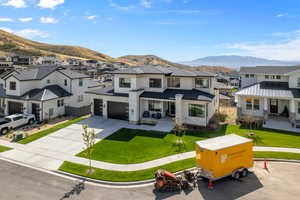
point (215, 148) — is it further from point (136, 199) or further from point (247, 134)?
point (247, 134)

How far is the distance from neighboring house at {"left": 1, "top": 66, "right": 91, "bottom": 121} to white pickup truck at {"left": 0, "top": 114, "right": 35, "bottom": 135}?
4.22 ft

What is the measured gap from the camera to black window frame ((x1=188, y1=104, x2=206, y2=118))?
2427 centimetres

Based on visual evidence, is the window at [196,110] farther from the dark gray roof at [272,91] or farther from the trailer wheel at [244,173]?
the trailer wheel at [244,173]

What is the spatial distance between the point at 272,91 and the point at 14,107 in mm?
36638

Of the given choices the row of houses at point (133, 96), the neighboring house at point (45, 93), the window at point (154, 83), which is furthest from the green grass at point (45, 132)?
the window at point (154, 83)

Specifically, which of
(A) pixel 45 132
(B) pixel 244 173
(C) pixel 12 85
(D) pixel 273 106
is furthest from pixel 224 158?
(C) pixel 12 85

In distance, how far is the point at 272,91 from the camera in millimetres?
26500

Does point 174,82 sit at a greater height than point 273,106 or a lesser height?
greater

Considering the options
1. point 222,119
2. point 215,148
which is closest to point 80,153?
point 215,148

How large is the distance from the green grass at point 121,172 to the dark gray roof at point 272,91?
1608cm

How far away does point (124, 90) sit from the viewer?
28062 millimetres

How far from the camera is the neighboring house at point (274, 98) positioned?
24.8m

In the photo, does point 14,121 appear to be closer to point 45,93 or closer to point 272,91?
point 45,93

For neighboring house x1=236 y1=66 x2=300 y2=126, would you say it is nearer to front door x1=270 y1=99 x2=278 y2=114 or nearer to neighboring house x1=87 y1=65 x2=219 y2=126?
front door x1=270 y1=99 x2=278 y2=114
